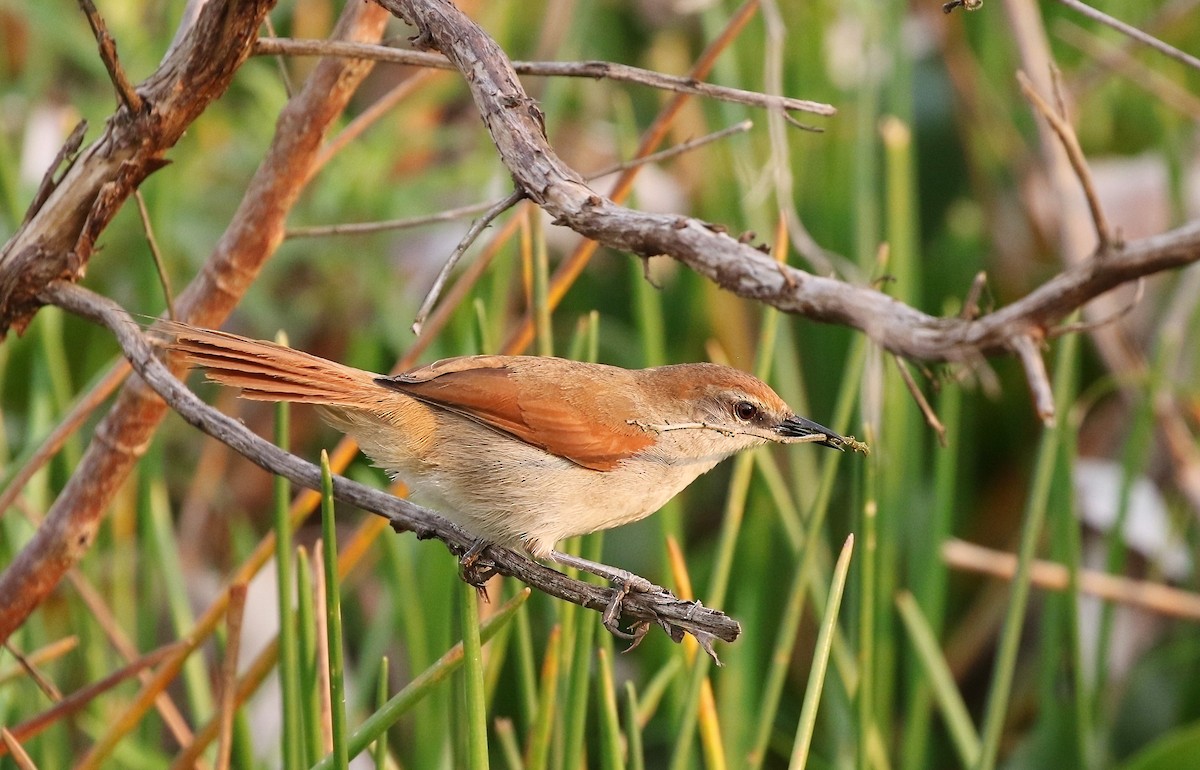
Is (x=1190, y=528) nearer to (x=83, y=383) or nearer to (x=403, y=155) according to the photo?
(x=403, y=155)

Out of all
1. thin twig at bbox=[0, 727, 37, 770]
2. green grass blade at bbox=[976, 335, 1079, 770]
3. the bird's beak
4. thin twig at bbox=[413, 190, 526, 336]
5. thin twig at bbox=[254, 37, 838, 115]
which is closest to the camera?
thin twig at bbox=[413, 190, 526, 336]

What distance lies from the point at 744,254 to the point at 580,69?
1.60 ft

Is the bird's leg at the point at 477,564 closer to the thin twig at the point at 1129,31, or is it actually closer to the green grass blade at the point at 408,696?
the green grass blade at the point at 408,696

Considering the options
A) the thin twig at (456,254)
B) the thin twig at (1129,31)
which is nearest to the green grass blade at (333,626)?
the thin twig at (456,254)

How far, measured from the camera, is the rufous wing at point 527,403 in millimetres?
1944

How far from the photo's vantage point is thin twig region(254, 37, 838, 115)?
1.43 m

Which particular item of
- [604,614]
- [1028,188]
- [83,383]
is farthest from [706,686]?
[1028,188]

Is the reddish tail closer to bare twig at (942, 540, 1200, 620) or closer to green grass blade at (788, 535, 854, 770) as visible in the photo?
green grass blade at (788, 535, 854, 770)

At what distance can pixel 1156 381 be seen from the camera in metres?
2.79

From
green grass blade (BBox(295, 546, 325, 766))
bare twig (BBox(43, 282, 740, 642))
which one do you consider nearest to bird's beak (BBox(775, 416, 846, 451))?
bare twig (BBox(43, 282, 740, 642))

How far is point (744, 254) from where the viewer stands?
1.06 meters

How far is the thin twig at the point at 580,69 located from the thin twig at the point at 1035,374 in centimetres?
42

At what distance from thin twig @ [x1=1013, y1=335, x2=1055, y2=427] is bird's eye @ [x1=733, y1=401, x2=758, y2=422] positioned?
3.53 feet

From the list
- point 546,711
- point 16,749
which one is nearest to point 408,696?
point 546,711
